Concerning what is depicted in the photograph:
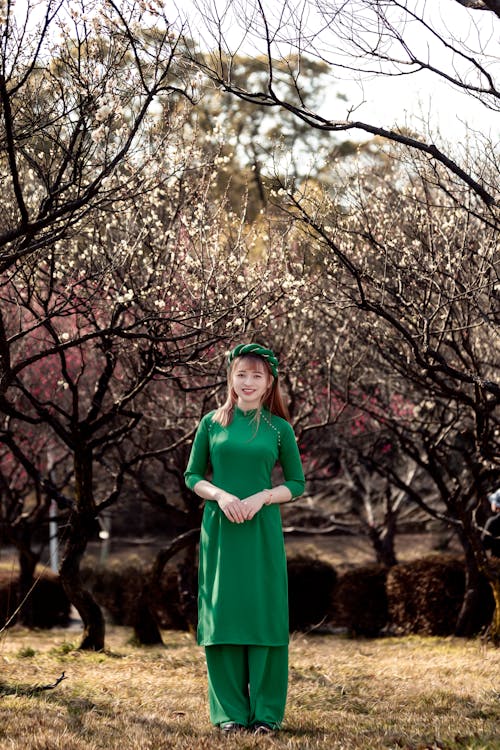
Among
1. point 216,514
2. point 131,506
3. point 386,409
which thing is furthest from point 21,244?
point 131,506

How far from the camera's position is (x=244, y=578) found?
15.5 feet

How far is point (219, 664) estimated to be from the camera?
4.73m

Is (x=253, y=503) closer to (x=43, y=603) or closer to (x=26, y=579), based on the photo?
(x=26, y=579)

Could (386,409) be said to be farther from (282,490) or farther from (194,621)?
(282,490)

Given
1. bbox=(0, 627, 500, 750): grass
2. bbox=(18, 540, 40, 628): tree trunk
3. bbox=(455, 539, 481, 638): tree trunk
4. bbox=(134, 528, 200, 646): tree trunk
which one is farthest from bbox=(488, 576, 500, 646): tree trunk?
bbox=(18, 540, 40, 628): tree trunk

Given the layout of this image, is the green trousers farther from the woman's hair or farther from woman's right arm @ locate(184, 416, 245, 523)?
the woman's hair

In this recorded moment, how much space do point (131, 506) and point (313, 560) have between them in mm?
9767

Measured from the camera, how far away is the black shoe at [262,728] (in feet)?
14.9

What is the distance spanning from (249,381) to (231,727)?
1.78m

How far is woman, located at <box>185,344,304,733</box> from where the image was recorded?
15.3 ft

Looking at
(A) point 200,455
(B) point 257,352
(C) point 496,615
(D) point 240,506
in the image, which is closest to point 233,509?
(D) point 240,506

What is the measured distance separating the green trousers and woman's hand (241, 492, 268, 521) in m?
0.70

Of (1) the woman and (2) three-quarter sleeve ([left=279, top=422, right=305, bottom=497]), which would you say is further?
(2) three-quarter sleeve ([left=279, top=422, right=305, bottom=497])

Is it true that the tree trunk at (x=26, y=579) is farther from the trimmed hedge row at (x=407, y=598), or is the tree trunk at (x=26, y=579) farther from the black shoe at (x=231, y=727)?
the black shoe at (x=231, y=727)
